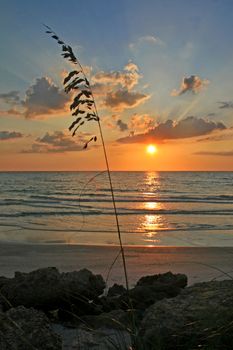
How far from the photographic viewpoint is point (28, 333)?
11.3 ft

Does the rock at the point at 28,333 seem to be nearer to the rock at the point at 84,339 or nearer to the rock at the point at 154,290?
the rock at the point at 84,339

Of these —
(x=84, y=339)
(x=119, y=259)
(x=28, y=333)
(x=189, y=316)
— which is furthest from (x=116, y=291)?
(x=119, y=259)

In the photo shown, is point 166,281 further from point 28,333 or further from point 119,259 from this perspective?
point 119,259

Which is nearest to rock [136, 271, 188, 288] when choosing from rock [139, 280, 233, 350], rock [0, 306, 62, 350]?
rock [139, 280, 233, 350]

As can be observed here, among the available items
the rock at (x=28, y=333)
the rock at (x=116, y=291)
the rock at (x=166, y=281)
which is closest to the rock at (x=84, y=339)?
the rock at (x=28, y=333)

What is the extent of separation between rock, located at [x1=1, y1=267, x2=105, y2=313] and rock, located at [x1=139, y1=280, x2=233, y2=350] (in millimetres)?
1274

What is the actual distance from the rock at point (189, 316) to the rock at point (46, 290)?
4.18 feet

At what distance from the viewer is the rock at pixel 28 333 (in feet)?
10.6

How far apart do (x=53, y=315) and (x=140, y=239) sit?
9.31 metres

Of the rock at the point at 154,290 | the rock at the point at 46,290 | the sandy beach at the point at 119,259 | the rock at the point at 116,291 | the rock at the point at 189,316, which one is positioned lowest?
the sandy beach at the point at 119,259

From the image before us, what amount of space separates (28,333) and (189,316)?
4.49 ft

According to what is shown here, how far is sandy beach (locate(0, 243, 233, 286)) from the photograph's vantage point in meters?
8.62

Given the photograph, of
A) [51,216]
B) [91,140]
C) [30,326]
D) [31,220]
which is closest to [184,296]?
[30,326]

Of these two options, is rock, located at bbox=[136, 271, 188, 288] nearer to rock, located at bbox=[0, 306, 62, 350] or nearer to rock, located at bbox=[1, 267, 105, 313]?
rock, located at bbox=[1, 267, 105, 313]
